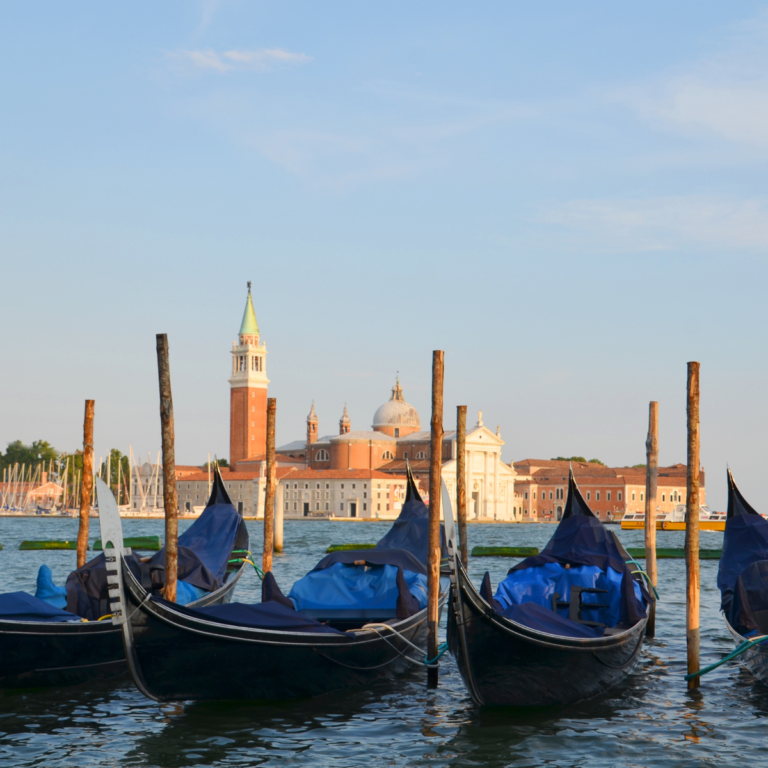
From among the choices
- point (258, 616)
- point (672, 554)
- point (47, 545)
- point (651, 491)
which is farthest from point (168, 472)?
point (47, 545)

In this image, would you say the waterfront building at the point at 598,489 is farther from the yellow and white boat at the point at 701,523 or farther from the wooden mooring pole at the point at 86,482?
the wooden mooring pole at the point at 86,482

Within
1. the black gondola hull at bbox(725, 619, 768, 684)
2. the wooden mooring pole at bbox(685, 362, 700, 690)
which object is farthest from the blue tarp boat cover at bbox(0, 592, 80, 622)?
the black gondola hull at bbox(725, 619, 768, 684)

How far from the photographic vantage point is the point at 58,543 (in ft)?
102

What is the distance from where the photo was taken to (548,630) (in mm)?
7840

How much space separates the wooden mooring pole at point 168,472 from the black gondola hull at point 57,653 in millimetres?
890

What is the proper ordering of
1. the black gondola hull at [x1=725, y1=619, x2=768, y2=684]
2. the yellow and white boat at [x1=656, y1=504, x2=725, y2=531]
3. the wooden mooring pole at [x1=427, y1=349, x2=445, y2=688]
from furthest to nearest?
the yellow and white boat at [x1=656, y1=504, x2=725, y2=531]
the black gondola hull at [x1=725, y1=619, x2=768, y2=684]
the wooden mooring pole at [x1=427, y1=349, x2=445, y2=688]

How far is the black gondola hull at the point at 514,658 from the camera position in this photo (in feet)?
24.6

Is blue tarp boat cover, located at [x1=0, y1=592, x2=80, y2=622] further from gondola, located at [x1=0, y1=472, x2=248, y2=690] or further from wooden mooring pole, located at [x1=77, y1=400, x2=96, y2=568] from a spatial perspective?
wooden mooring pole, located at [x1=77, y1=400, x2=96, y2=568]

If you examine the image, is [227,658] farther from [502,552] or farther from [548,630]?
[502,552]

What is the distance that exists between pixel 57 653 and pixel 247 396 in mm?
73042

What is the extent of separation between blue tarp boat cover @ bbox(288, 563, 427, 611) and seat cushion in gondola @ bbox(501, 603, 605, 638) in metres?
1.98

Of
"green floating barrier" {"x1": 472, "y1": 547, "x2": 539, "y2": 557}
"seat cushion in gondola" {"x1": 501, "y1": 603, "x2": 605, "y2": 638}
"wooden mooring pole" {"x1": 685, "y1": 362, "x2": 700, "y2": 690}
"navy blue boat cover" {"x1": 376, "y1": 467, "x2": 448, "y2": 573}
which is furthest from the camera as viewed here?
"green floating barrier" {"x1": 472, "y1": 547, "x2": 539, "y2": 557}

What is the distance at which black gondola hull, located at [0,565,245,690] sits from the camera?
8398mm

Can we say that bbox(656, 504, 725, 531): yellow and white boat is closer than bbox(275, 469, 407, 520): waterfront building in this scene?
Yes
